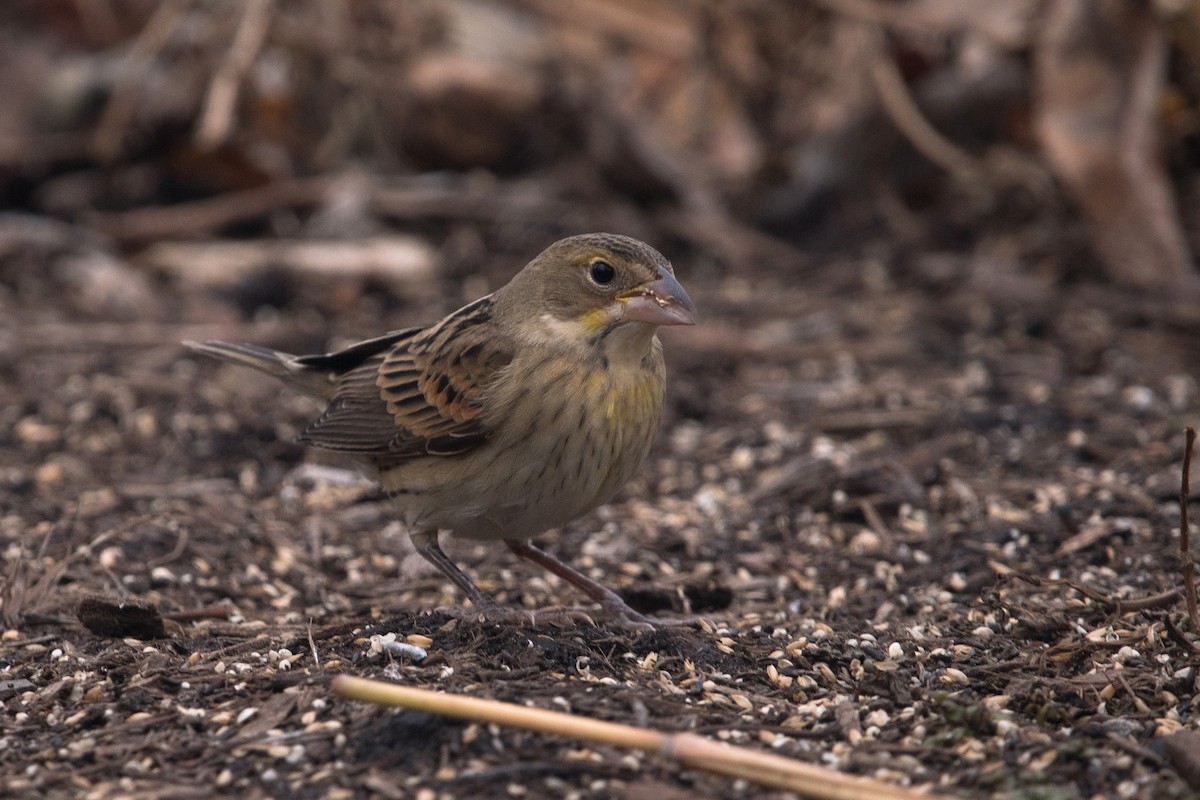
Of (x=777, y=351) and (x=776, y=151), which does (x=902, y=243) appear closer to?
(x=776, y=151)

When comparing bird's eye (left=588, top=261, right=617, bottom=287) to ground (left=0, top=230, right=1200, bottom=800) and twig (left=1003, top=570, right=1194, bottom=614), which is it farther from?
twig (left=1003, top=570, right=1194, bottom=614)

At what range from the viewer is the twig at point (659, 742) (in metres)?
2.97

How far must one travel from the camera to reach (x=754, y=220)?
9.39 meters

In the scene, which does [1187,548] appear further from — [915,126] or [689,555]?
[915,126]

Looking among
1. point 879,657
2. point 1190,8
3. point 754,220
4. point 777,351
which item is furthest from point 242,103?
point 879,657

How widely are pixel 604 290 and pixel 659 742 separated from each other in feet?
5.82

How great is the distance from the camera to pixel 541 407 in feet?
14.2

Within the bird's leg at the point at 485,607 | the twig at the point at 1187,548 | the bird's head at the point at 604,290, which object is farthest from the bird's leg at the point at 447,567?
the twig at the point at 1187,548

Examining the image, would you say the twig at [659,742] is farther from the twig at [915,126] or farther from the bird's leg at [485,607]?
the twig at [915,126]

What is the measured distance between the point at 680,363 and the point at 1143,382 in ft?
7.22

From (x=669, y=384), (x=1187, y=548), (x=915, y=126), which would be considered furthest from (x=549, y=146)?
(x=1187, y=548)

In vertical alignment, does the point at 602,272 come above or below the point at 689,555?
above

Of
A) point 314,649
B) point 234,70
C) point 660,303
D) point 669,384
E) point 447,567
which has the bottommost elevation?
point 314,649

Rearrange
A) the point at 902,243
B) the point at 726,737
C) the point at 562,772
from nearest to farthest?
the point at 562,772
the point at 726,737
the point at 902,243
